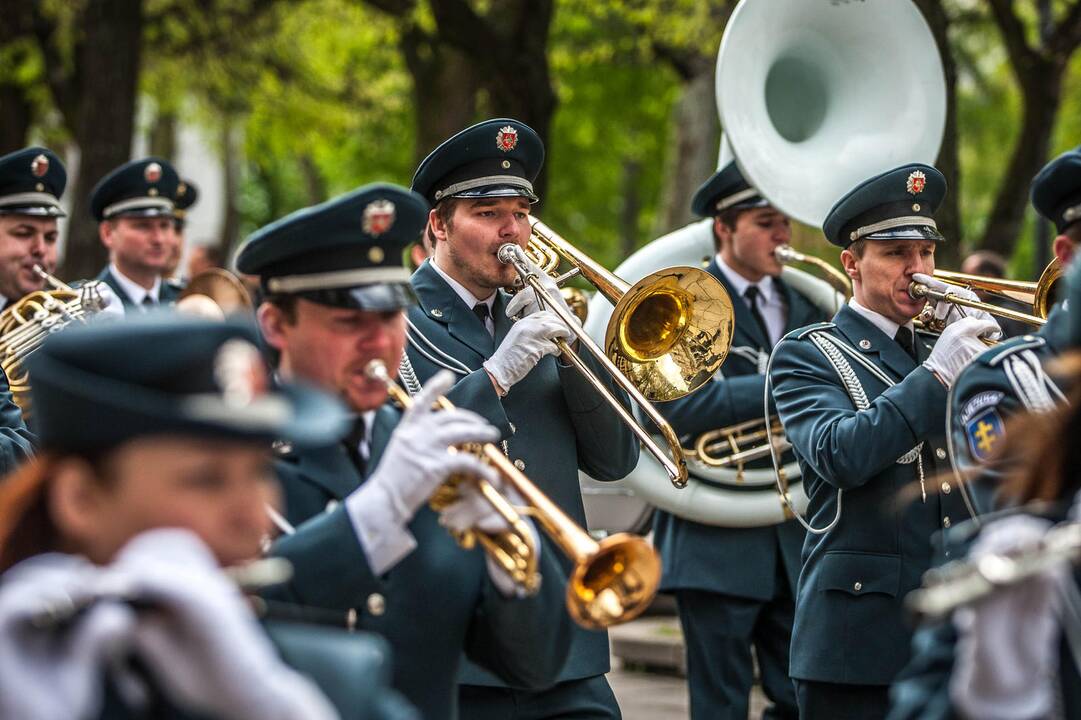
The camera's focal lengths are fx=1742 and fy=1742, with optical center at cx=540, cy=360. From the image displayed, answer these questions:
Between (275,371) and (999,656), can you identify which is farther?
(275,371)

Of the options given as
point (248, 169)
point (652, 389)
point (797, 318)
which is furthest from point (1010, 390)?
point (248, 169)

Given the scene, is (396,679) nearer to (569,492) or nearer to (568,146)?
(569,492)

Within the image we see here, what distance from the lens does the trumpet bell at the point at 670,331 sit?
5.45 metres

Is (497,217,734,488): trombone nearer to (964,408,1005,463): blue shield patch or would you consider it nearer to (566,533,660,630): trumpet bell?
(964,408,1005,463): blue shield patch

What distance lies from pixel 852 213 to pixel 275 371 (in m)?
2.41

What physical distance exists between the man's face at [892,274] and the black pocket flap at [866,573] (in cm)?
76

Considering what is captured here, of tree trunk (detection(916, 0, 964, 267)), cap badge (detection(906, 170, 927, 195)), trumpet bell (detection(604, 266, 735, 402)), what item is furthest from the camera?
tree trunk (detection(916, 0, 964, 267))

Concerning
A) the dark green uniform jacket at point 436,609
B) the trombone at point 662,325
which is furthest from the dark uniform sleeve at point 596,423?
the dark green uniform jacket at point 436,609

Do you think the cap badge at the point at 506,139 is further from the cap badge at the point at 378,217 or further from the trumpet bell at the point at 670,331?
the cap badge at the point at 378,217

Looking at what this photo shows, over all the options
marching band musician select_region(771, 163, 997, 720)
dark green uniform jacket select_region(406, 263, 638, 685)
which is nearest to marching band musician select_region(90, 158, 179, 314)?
dark green uniform jacket select_region(406, 263, 638, 685)

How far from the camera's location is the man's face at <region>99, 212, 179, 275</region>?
26.2 feet

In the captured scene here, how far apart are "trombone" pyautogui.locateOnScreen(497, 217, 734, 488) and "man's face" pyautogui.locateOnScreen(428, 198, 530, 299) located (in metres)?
0.16

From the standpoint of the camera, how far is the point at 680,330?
5.59m

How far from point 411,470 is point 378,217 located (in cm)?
63
